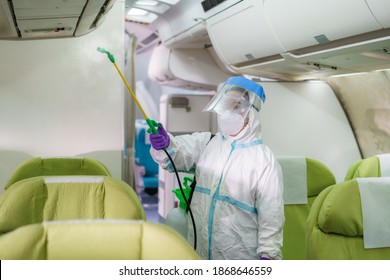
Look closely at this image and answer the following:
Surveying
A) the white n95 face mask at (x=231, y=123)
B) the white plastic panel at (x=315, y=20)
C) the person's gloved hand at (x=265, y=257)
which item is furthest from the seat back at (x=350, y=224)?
the white plastic panel at (x=315, y=20)

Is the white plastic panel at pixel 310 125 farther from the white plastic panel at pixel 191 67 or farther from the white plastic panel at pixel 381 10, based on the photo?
the white plastic panel at pixel 381 10

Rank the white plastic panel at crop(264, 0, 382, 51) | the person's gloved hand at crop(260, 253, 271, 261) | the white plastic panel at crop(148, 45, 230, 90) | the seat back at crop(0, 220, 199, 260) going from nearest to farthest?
the seat back at crop(0, 220, 199, 260)
the person's gloved hand at crop(260, 253, 271, 261)
the white plastic panel at crop(264, 0, 382, 51)
the white plastic panel at crop(148, 45, 230, 90)

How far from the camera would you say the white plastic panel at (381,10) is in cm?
217

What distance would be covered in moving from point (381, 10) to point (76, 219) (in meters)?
1.89

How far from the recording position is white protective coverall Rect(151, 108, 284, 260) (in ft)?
7.03

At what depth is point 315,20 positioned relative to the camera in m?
2.64

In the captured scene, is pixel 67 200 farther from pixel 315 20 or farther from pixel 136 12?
pixel 136 12

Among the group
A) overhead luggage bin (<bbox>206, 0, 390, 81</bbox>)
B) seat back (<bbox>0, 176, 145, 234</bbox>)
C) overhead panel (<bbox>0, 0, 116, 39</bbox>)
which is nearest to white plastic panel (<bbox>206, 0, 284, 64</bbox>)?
overhead luggage bin (<bbox>206, 0, 390, 81</bbox>)

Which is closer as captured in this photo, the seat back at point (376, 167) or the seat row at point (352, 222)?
the seat row at point (352, 222)

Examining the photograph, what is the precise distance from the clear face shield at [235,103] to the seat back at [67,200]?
2.23 feet

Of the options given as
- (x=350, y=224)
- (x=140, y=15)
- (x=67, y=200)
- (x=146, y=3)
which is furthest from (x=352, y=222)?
(x=140, y=15)

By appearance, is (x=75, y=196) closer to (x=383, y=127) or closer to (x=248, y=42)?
(x=248, y=42)

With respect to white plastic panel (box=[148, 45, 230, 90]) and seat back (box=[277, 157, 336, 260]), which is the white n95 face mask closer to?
seat back (box=[277, 157, 336, 260])
